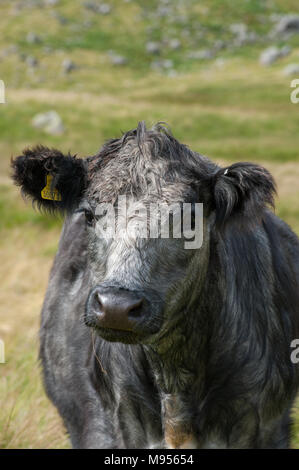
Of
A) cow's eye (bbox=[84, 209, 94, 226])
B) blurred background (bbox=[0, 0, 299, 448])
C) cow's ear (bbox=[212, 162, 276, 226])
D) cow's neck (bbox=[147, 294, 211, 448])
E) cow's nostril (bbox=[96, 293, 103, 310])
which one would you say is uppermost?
blurred background (bbox=[0, 0, 299, 448])

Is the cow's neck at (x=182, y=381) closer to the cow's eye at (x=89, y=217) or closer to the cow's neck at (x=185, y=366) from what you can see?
the cow's neck at (x=185, y=366)

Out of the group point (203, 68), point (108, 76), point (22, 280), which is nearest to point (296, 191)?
point (22, 280)

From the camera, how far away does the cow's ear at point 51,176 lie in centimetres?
512

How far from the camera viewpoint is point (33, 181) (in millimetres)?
5266

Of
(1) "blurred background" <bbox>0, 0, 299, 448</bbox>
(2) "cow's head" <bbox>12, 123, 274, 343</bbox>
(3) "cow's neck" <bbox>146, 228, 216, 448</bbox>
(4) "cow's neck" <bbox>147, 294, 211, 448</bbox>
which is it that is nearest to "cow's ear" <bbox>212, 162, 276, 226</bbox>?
(2) "cow's head" <bbox>12, 123, 274, 343</bbox>

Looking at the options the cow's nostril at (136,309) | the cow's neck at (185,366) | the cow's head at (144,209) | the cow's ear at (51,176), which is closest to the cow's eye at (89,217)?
the cow's head at (144,209)

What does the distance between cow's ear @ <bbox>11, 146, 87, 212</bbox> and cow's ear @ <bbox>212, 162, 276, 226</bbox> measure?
101cm

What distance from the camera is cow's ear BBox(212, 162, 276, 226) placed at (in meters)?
4.69

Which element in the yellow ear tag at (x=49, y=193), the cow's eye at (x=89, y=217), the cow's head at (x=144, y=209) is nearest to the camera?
the cow's head at (x=144, y=209)

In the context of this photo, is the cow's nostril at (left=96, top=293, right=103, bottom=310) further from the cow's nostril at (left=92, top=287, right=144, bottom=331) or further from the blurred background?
the blurred background

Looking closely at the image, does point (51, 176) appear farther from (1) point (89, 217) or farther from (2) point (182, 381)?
(2) point (182, 381)

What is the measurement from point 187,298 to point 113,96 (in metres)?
46.8

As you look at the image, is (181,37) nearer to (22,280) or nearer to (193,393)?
(22,280)

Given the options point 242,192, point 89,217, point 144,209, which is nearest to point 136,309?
→ point 144,209
